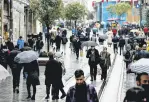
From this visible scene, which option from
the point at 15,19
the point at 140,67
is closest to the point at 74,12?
the point at 15,19

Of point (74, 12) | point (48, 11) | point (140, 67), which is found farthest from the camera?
point (74, 12)

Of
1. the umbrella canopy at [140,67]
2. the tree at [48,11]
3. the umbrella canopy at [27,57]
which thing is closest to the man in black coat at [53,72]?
the umbrella canopy at [27,57]

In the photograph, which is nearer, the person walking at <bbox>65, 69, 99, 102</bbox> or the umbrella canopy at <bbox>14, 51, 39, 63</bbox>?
the person walking at <bbox>65, 69, 99, 102</bbox>

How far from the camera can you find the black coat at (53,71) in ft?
58.0

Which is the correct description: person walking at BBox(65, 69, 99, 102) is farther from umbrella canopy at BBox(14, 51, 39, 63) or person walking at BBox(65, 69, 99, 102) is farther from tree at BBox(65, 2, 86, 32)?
tree at BBox(65, 2, 86, 32)

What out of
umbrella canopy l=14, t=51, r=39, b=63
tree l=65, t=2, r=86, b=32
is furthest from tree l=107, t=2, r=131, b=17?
umbrella canopy l=14, t=51, r=39, b=63

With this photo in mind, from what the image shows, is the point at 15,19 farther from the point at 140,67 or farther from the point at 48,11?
the point at 140,67

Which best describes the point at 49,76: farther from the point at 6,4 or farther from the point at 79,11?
the point at 79,11

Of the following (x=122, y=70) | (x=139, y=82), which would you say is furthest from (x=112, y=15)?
(x=139, y=82)

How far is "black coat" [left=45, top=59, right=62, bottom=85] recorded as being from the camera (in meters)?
17.7

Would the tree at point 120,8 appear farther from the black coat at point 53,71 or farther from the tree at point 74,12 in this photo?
the black coat at point 53,71

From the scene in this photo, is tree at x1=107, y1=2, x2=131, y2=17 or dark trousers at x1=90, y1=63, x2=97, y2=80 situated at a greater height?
tree at x1=107, y1=2, x2=131, y2=17

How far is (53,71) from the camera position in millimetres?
17766

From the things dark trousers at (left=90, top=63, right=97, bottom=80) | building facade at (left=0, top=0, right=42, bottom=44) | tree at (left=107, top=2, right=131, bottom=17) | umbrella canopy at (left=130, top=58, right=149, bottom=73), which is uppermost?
tree at (left=107, top=2, right=131, bottom=17)
